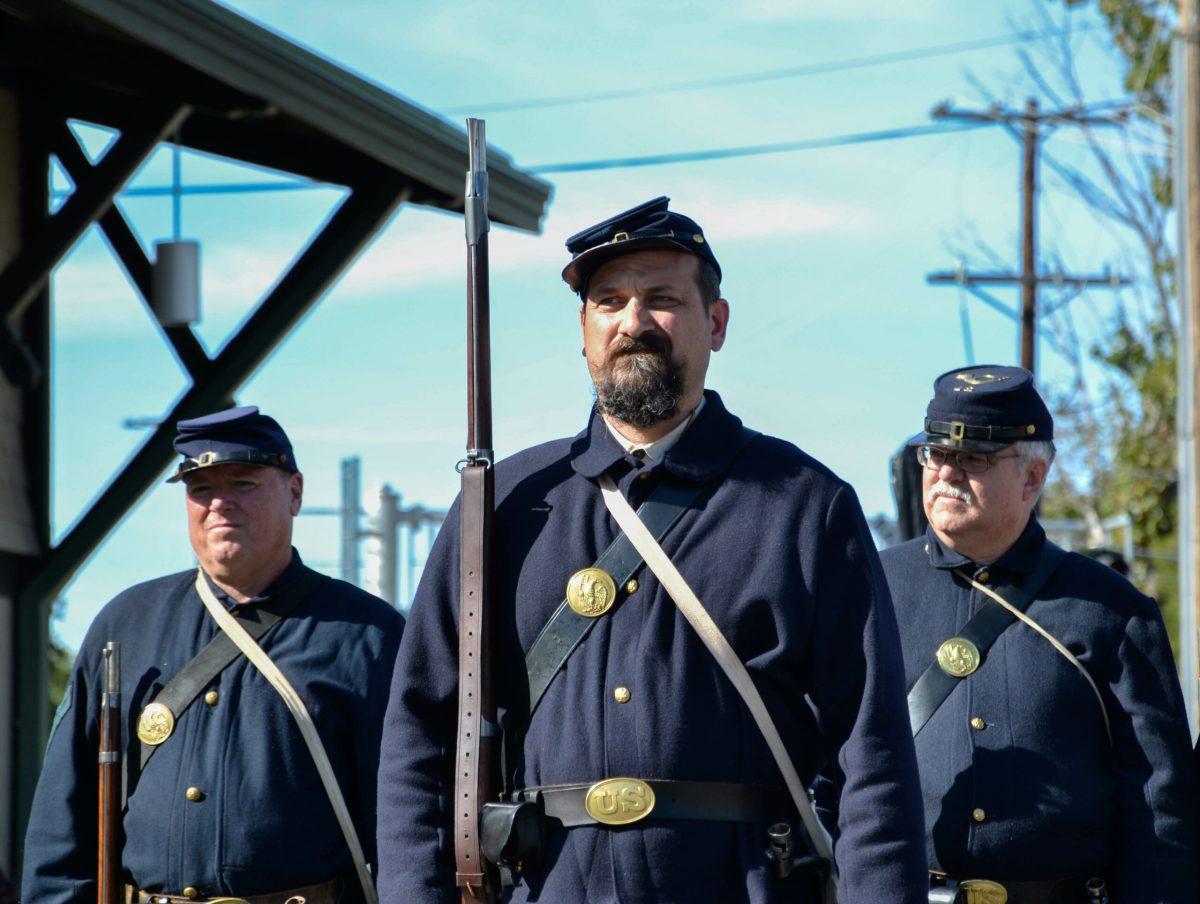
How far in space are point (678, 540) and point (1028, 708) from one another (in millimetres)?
1476

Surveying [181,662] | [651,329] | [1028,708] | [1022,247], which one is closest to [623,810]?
[651,329]

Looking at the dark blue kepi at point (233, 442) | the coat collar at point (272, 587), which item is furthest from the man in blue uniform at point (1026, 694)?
the dark blue kepi at point (233, 442)

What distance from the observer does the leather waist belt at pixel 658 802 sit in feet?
12.1

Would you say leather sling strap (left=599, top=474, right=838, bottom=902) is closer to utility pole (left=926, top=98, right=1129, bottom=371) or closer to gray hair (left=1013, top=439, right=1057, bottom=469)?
gray hair (left=1013, top=439, right=1057, bottom=469)

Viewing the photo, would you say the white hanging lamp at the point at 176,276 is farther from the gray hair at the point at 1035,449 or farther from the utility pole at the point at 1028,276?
the utility pole at the point at 1028,276

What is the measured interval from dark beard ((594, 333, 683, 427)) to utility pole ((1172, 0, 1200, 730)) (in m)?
9.17

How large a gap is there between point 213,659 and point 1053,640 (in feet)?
7.05

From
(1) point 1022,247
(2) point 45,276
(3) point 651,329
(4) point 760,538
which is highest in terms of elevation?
(1) point 1022,247

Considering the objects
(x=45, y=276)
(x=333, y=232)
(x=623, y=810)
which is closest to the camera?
(x=623, y=810)

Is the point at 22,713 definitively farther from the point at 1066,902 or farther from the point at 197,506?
the point at 1066,902

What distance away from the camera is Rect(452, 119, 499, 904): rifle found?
378 cm

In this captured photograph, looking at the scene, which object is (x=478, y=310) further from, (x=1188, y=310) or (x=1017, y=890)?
(x=1188, y=310)

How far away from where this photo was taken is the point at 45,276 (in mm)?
7805

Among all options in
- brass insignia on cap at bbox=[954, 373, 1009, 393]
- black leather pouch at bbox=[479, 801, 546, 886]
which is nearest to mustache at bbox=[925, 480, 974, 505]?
brass insignia on cap at bbox=[954, 373, 1009, 393]
